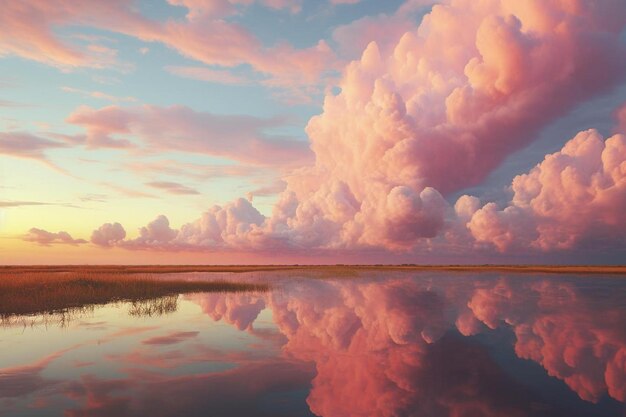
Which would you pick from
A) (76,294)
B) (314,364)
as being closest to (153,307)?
(76,294)

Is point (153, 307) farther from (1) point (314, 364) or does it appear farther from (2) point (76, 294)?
(1) point (314, 364)

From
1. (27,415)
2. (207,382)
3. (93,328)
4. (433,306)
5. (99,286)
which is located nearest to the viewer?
(27,415)

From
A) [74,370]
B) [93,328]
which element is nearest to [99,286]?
[93,328]

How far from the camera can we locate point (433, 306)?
33.7 metres

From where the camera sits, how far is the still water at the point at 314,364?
11.7 m

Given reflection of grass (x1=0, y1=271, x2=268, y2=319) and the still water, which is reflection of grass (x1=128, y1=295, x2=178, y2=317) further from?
the still water

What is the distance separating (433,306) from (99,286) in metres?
32.3

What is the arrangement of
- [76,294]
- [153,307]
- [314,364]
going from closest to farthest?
[314,364]
[153,307]
[76,294]

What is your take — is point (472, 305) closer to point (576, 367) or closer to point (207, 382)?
point (576, 367)

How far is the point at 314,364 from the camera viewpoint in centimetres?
1602

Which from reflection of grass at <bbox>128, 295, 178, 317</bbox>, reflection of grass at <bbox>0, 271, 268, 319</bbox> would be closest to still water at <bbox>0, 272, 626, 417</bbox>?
reflection of grass at <bbox>128, 295, 178, 317</bbox>

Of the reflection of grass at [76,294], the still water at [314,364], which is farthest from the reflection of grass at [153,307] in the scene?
the still water at [314,364]

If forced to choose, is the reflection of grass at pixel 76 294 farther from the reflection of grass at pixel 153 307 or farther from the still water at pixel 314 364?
the still water at pixel 314 364

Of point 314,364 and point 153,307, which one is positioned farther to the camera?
point 153,307
